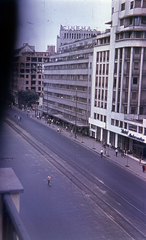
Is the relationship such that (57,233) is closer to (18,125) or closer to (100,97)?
(100,97)

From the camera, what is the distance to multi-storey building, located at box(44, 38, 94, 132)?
1827 centimetres

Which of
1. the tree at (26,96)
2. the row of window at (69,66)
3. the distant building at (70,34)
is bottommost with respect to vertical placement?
the tree at (26,96)

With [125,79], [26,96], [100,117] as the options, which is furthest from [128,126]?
[26,96]

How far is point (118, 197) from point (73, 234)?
8.92ft

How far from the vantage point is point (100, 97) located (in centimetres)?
1642

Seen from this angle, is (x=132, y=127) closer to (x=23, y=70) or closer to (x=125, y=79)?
(x=125, y=79)

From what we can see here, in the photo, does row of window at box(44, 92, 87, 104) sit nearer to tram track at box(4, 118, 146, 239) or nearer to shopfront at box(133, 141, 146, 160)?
tram track at box(4, 118, 146, 239)

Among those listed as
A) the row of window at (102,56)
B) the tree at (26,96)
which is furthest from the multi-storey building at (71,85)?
the tree at (26,96)

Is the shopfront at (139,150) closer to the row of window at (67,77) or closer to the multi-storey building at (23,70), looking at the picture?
the multi-storey building at (23,70)

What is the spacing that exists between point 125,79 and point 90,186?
7.15m

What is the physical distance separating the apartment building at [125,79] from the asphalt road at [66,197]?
77.4 inches

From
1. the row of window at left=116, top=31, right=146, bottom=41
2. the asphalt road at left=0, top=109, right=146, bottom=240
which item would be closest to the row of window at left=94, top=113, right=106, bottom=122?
the asphalt road at left=0, top=109, right=146, bottom=240

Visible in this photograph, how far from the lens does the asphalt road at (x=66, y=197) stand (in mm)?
5621

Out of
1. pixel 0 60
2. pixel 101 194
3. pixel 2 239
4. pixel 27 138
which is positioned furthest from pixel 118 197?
pixel 27 138
